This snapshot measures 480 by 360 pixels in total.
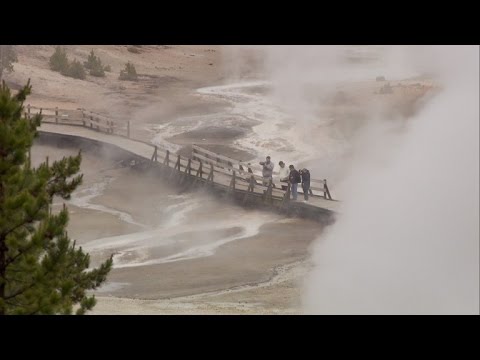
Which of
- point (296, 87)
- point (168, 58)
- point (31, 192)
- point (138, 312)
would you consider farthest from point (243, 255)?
point (168, 58)

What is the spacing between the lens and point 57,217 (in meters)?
5.26

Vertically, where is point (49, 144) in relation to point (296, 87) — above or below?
below

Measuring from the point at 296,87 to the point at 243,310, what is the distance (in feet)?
65.7

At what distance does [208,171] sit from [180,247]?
467 centimetres


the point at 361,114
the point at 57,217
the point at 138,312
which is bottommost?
the point at 138,312

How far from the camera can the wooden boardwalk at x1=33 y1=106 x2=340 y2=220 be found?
1505 centimetres

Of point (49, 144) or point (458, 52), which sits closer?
point (458, 52)

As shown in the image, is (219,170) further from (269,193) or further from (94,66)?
(94,66)

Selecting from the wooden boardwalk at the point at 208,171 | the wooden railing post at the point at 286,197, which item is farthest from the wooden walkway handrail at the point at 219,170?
the wooden railing post at the point at 286,197

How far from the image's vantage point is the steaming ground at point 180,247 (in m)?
10.1

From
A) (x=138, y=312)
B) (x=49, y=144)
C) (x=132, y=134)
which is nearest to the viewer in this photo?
(x=138, y=312)

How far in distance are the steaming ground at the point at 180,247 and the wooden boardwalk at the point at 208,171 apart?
0.26 metres

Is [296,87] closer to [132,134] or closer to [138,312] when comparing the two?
[132,134]

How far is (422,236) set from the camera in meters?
8.05
